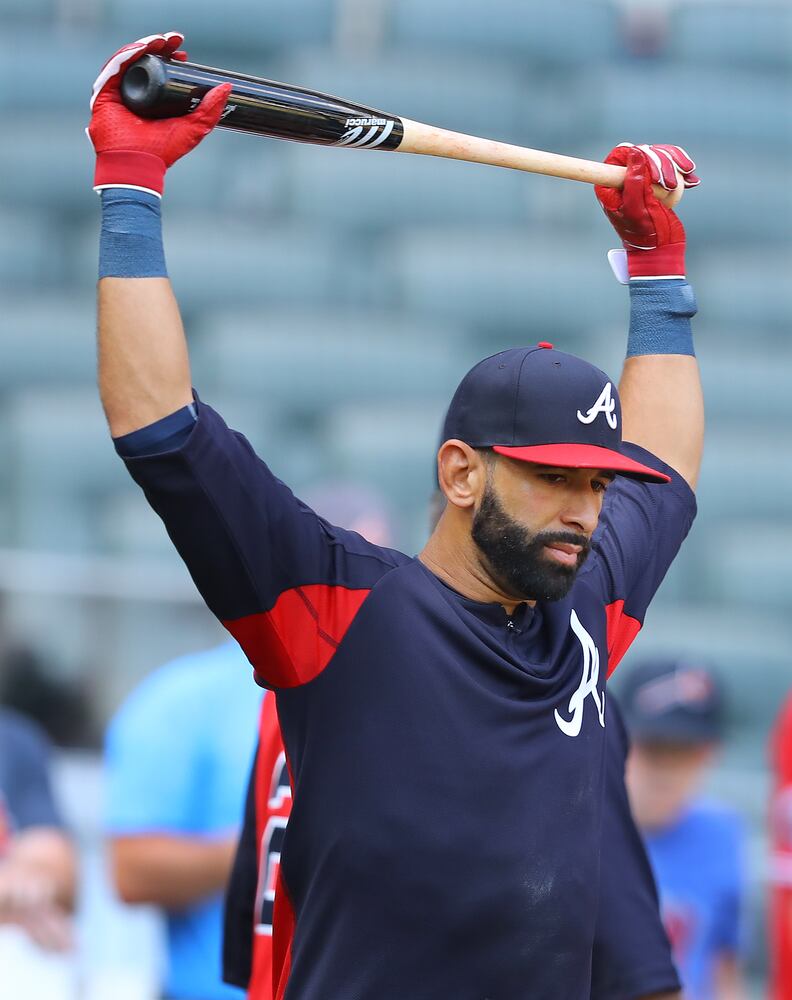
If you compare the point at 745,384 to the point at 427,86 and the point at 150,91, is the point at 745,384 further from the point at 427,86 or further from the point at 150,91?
the point at 150,91

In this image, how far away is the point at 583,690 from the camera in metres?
1.75

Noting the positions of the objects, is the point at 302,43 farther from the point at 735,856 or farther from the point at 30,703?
the point at 735,856

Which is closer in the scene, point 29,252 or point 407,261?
point 407,261

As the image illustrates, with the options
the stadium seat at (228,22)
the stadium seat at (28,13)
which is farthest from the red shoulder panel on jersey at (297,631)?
the stadium seat at (28,13)

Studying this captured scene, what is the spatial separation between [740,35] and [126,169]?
7.25 metres

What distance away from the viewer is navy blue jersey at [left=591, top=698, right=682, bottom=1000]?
2.05m

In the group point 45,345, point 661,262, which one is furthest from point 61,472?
point 661,262

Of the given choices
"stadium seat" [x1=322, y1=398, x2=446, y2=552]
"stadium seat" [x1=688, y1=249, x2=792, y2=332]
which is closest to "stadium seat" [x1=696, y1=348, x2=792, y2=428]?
"stadium seat" [x1=688, y1=249, x2=792, y2=332]

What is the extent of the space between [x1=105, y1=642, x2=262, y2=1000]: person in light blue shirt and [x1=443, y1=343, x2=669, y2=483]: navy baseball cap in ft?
4.40

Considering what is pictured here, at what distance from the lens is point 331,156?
281 inches

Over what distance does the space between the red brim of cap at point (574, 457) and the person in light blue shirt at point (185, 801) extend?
4.60ft

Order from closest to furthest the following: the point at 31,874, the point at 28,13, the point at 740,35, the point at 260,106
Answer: the point at 260,106 < the point at 31,874 < the point at 28,13 < the point at 740,35

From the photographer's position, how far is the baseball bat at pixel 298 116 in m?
1.54

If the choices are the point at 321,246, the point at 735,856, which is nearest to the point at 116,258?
the point at 735,856
